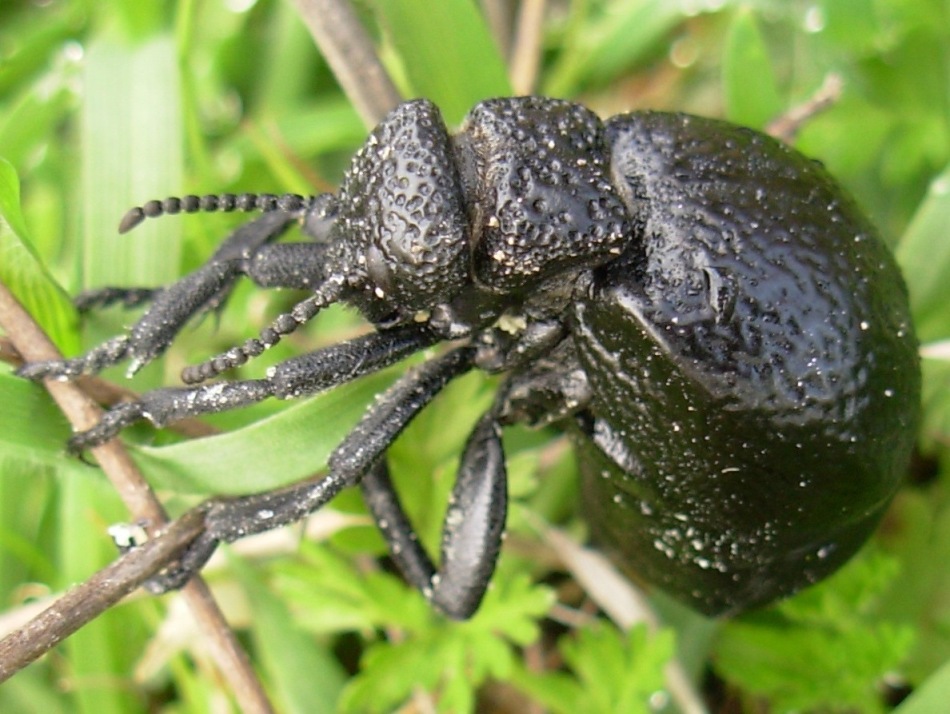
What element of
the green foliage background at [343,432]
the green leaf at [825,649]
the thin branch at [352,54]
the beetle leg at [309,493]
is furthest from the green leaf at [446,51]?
the green leaf at [825,649]

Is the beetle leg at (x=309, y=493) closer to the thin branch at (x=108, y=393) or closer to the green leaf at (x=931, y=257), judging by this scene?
the thin branch at (x=108, y=393)

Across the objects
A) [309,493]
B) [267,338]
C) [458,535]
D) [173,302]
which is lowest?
[458,535]

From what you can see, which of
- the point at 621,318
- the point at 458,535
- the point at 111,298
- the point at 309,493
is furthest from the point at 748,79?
the point at 111,298

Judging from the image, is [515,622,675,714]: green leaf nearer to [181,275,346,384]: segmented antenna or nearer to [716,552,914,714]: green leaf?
[716,552,914,714]: green leaf

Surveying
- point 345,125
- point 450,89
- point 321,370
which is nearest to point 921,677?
point 321,370

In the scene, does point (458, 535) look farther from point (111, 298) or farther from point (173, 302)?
point (111, 298)

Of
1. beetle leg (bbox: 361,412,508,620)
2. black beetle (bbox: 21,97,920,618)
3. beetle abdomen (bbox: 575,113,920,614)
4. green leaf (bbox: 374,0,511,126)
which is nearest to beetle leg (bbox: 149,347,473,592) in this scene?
black beetle (bbox: 21,97,920,618)

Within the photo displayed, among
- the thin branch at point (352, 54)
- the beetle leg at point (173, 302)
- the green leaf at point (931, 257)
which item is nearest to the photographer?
the beetle leg at point (173, 302)
